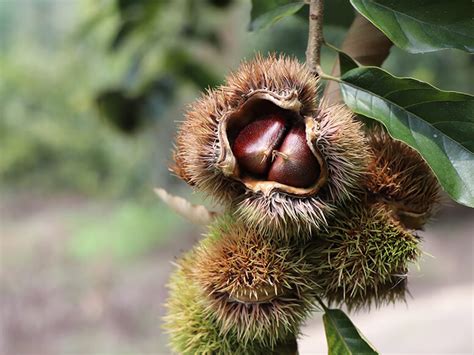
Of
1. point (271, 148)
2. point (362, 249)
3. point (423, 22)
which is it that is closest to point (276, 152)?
point (271, 148)

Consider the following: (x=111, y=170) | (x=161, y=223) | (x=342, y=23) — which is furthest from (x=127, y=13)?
(x=111, y=170)

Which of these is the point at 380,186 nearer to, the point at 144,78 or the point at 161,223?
the point at 144,78

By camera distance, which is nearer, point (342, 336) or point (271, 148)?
point (271, 148)

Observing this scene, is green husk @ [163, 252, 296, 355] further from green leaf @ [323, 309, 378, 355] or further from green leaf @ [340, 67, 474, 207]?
green leaf @ [340, 67, 474, 207]

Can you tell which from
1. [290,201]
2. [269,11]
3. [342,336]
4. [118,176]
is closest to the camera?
[290,201]

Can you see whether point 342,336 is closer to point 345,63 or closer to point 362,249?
point 362,249

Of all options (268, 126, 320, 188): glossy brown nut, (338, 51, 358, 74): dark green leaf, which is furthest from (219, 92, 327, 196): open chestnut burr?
(338, 51, 358, 74): dark green leaf
